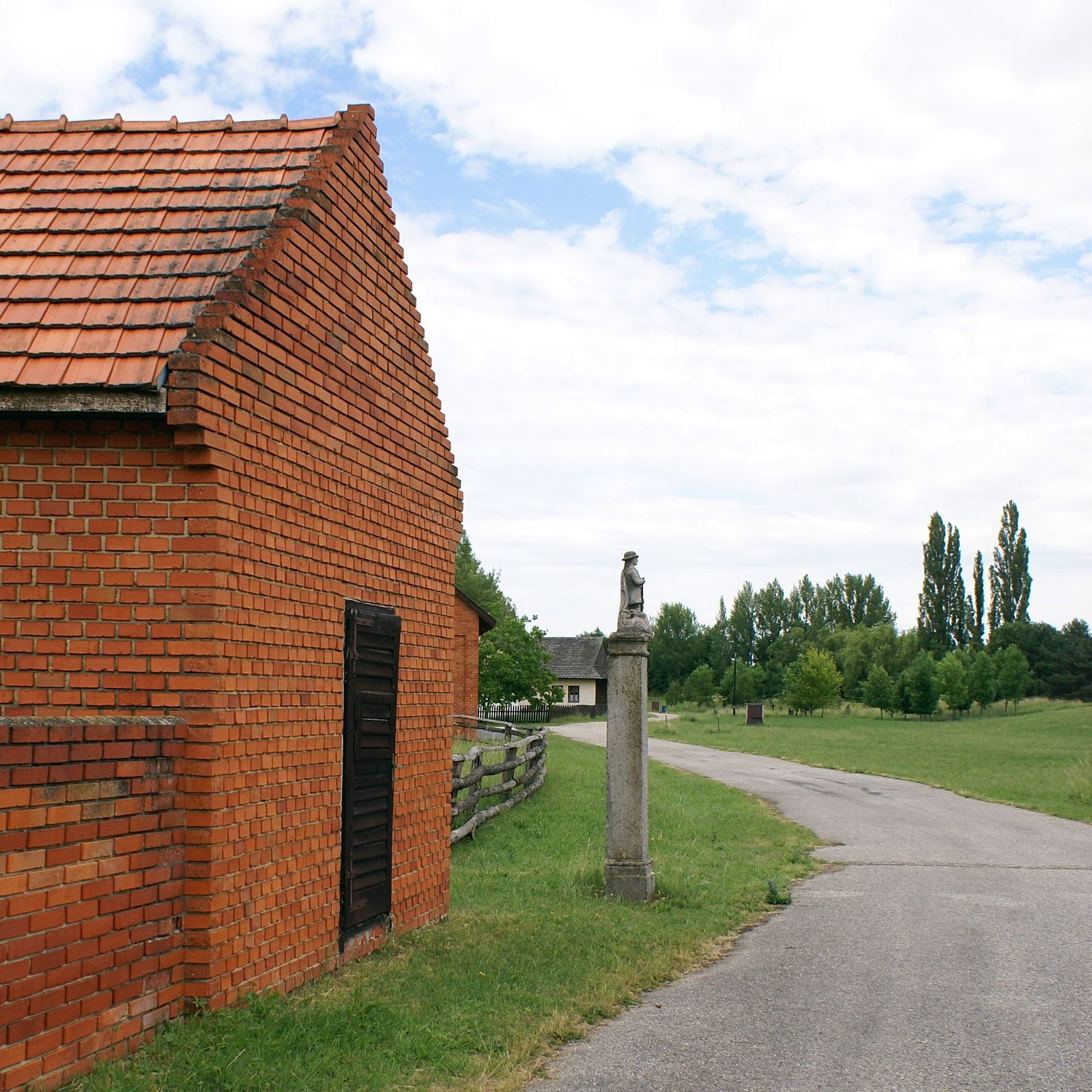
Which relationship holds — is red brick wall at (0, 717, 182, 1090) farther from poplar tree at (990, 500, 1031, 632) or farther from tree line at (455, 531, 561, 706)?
poplar tree at (990, 500, 1031, 632)

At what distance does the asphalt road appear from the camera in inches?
205

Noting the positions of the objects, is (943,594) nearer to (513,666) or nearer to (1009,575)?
(1009,575)

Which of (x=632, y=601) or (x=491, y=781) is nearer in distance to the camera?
(x=632, y=601)

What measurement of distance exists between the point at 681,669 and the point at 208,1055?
376ft

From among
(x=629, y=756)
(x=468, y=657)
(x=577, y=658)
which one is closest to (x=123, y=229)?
(x=629, y=756)

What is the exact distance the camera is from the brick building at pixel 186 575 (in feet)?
15.2

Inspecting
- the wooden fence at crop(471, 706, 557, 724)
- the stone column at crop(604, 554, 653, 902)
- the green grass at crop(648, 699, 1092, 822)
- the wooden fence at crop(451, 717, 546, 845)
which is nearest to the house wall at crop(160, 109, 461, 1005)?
the wooden fence at crop(451, 717, 546, 845)

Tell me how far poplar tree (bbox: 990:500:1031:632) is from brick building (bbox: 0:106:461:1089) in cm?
9264

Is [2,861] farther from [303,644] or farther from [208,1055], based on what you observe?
[303,644]

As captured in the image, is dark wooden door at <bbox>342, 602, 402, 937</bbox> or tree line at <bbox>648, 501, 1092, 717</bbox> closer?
dark wooden door at <bbox>342, 602, 402, 937</bbox>

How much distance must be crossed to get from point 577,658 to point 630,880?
80.4 metres

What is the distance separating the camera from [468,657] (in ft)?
120

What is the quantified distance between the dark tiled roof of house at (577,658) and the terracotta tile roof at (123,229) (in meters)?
80.4

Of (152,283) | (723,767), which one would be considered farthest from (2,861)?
(723,767)
